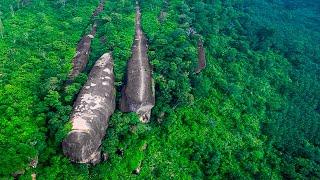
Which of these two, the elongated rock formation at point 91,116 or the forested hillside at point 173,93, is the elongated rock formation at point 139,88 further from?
the elongated rock formation at point 91,116

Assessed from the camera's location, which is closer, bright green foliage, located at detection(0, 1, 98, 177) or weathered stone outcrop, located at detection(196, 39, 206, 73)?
bright green foliage, located at detection(0, 1, 98, 177)

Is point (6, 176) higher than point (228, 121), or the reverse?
point (6, 176)

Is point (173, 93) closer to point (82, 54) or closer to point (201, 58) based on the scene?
point (201, 58)

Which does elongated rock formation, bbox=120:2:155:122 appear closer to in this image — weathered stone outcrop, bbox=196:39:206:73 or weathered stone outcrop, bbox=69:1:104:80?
weathered stone outcrop, bbox=69:1:104:80

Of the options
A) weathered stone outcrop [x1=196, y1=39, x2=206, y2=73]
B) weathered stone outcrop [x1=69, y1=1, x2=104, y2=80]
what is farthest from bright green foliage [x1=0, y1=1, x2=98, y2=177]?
weathered stone outcrop [x1=196, y1=39, x2=206, y2=73]

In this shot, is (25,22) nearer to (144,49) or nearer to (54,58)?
(54,58)

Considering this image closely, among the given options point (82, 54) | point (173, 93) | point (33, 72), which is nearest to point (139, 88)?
point (173, 93)

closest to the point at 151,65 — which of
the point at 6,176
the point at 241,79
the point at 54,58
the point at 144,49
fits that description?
the point at 144,49
